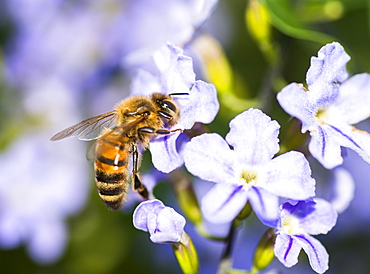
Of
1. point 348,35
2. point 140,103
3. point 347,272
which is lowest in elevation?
point 347,272

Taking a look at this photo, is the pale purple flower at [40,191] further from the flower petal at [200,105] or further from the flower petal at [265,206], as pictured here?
the flower petal at [265,206]

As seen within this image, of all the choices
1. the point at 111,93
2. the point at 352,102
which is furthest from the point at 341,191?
the point at 111,93

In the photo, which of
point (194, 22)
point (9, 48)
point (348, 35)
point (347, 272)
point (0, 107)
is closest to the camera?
point (194, 22)

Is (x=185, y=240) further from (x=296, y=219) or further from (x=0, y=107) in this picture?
(x=0, y=107)

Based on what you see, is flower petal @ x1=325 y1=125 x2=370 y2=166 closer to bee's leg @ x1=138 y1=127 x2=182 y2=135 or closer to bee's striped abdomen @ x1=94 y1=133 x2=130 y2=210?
bee's leg @ x1=138 y1=127 x2=182 y2=135

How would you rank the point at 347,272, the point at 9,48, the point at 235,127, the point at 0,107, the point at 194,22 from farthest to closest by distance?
1. the point at 9,48
2. the point at 0,107
3. the point at 347,272
4. the point at 194,22
5. the point at 235,127

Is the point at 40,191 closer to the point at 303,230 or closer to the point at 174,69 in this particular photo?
the point at 174,69

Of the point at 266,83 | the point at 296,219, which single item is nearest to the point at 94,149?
the point at 296,219
